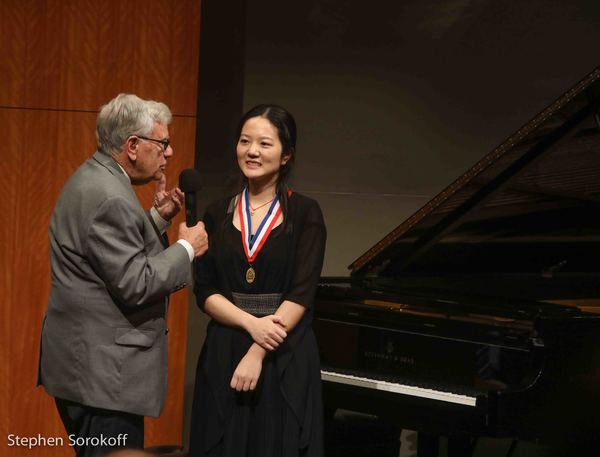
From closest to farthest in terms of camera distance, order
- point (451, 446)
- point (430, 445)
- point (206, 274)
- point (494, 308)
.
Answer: point (206, 274)
point (494, 308)
point (451, 446)
point (430, 445)

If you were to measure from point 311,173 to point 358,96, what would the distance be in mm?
479

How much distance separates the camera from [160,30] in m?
4.23

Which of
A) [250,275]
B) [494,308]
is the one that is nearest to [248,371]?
[250,275]

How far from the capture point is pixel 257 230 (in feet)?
8.66

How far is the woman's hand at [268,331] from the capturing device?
8.34ft

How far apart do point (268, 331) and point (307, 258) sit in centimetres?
25

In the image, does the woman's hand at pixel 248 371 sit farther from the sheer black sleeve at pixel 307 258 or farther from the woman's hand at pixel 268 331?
the sheer black sleeve at pixel 307 258

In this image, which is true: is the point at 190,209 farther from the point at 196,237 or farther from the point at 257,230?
the point at 257,230

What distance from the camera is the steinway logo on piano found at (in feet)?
9.98

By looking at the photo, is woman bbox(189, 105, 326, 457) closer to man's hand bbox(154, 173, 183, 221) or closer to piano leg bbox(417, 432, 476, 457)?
man's hand bbox(154, 173, 183, 221)

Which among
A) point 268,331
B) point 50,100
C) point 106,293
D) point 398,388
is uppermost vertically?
point 50,100

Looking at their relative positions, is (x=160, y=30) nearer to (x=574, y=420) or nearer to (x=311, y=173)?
(x=311, y=173)

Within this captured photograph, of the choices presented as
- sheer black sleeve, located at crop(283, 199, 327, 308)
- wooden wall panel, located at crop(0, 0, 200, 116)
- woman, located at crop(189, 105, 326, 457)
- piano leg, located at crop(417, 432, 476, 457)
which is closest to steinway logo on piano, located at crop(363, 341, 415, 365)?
piano leg, located at crop(417, 432, 476, 457)

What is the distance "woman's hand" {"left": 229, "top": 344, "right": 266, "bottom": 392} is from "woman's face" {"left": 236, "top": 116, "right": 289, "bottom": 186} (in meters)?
0.53
